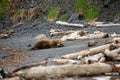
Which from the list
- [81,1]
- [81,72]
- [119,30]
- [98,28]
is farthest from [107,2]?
[81,72]

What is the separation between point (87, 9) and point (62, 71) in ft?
87.3

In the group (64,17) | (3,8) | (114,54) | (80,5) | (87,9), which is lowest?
(3,8)

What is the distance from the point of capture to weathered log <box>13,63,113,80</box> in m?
8.12

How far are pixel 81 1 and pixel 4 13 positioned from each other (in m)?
14.1

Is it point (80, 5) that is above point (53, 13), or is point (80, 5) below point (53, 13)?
above

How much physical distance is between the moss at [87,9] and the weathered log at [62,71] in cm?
2392

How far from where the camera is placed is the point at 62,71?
26.8 feet

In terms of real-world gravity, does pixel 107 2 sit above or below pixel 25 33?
above

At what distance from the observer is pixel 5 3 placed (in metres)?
46.2

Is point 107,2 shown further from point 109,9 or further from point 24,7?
point 24,7

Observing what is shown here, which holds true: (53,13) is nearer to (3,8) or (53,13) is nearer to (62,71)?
(3,8)

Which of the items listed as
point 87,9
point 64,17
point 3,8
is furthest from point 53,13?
point 3,8

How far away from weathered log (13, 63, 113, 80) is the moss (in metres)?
23.9

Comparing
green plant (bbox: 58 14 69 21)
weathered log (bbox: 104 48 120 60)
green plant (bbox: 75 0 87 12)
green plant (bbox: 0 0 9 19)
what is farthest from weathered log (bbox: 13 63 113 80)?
green plant (bbox: 0 0 9 19)
